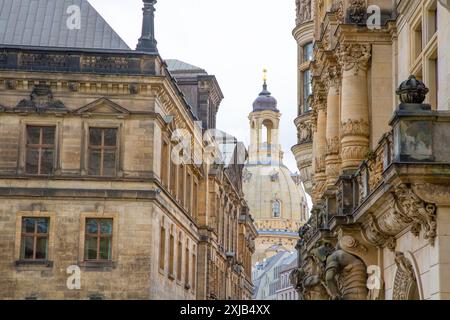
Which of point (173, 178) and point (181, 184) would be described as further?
point (181, 184)

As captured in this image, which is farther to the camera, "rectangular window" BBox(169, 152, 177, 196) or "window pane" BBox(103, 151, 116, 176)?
"rectangular window" BBox(169, 152, 177, 196)

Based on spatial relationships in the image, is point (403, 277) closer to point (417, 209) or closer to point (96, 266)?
point (417, 209)

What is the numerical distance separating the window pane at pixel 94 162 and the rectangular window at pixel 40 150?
5.35 feet

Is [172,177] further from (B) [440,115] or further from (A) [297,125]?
(B) [440,115]

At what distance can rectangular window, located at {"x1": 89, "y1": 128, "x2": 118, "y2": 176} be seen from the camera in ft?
152

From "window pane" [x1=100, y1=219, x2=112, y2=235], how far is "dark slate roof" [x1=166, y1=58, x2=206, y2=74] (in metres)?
22.9

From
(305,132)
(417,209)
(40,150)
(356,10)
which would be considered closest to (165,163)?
(40,150)

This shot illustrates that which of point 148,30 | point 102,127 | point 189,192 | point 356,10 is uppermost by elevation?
point 148,30

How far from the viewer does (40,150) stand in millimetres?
46000

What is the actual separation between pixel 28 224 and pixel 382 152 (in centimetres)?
2781

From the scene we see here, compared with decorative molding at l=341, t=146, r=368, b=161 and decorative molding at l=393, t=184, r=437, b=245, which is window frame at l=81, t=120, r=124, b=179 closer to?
decorative molding at l=341, t=146, r=368, b=161

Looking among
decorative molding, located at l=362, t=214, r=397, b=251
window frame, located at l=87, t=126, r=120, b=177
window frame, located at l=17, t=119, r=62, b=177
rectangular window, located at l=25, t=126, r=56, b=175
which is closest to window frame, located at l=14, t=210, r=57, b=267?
window frame, located at l=17, t=119, r=62, b=177
